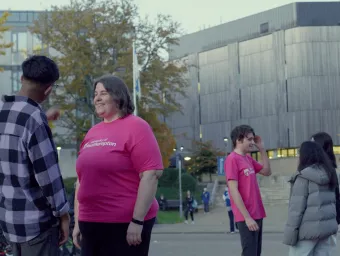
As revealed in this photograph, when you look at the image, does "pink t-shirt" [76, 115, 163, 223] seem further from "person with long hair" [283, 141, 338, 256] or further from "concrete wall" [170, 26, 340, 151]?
"concrete wall" [170, 26, 340, 151]

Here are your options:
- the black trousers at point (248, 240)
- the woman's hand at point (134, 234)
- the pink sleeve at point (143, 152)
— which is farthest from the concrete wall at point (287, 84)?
the woman's hand at point (134, 234)

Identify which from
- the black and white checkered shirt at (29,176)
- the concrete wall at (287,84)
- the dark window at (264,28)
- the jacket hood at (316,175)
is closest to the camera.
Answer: the black and white checkered shirt at (29,176)

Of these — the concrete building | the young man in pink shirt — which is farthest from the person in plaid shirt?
the concrete building

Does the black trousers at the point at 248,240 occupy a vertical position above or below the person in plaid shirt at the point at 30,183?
below

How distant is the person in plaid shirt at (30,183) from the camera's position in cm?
491

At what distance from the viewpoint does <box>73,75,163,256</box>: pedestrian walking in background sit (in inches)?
213

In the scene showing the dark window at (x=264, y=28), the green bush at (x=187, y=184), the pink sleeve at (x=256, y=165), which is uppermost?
the dark window at (x=264, y=28)

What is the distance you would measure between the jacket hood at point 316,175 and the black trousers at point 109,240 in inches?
119

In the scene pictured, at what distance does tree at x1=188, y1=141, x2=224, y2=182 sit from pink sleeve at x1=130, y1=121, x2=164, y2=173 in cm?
7564

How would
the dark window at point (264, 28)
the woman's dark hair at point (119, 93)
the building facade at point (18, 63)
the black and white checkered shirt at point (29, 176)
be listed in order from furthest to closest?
the dark window at point (264, 28)
the building facade at point (18, 63)
the woman's dark hair at point (119, 93)
the black and white checkered shirt at point (29, 176)

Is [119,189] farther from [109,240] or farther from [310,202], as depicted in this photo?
[310,202]

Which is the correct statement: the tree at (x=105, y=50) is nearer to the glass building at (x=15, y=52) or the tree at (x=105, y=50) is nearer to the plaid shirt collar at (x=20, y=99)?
the glass building at (x=15, y=52)

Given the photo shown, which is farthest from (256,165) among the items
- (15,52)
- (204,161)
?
(204,161)

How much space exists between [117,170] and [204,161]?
249 ft
